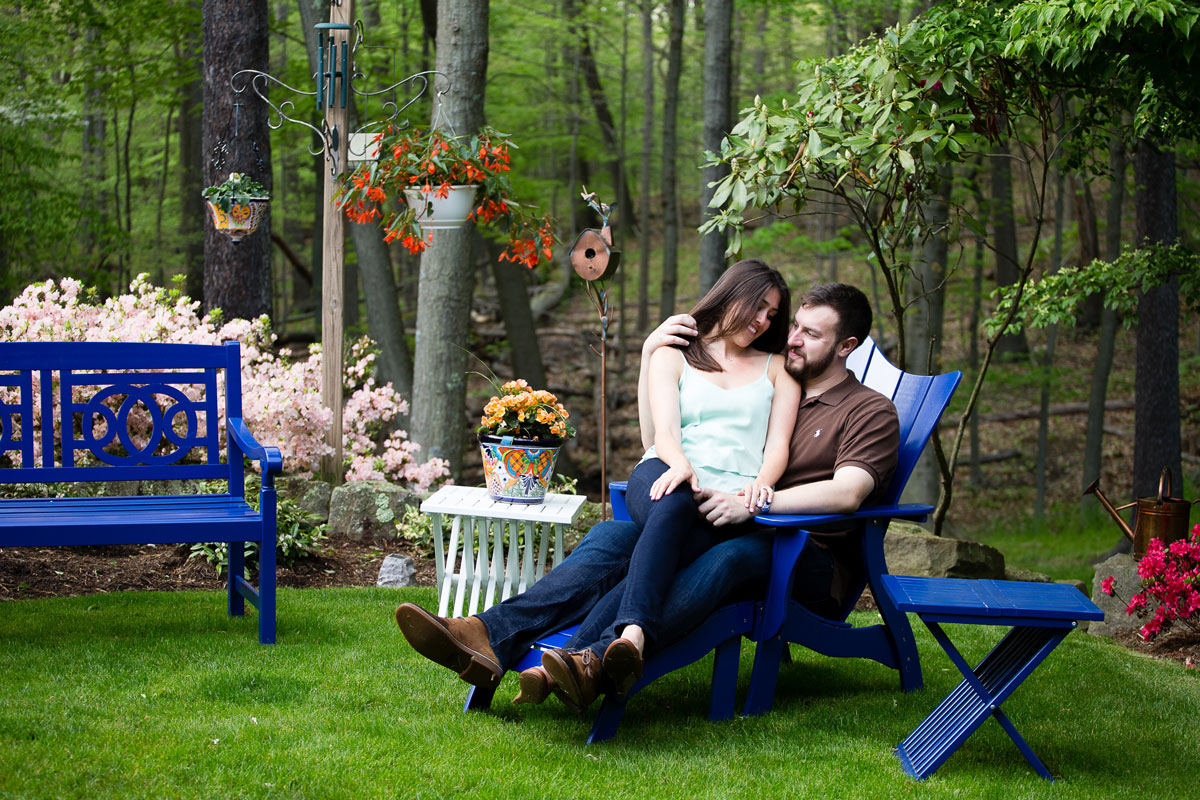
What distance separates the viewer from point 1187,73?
4.14 meters

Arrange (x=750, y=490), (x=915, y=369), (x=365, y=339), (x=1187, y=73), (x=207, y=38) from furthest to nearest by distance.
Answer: (x=915, y=369) → (x=207, y=38) → (x=365, y=339) → (x=1187, y=73) → (x=750, y=490)

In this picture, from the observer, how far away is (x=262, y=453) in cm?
352

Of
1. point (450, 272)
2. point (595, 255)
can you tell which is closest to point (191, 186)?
point (450, 272)

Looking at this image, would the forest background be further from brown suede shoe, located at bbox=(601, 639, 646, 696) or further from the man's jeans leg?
brown suede shoe, located at bbox=(601, 639, 646, 696)

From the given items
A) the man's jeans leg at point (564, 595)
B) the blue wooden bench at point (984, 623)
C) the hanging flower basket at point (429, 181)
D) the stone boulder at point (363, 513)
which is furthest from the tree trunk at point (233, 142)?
the blue wooden bench at point (984, 623)

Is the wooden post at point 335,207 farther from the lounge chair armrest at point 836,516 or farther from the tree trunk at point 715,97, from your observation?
the tree trunk at point 715,97

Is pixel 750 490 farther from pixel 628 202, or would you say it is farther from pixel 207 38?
pixel 628 202

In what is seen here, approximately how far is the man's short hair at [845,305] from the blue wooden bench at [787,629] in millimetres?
329

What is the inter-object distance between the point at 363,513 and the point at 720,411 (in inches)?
106

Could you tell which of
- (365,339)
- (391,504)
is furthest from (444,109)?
(391,504)

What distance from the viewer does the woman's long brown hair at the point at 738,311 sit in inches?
127

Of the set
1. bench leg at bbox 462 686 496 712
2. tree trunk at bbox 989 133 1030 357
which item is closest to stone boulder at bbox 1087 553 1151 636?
bench leg at bbox 462 686 496 712

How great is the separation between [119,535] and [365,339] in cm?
303

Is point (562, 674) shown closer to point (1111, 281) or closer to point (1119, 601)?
point (1119, 601)
